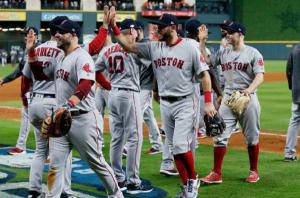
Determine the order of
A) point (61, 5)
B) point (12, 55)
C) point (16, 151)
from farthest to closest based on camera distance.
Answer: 1. point (61, 5)
2. point (12, 55)
3. point (16, 151)

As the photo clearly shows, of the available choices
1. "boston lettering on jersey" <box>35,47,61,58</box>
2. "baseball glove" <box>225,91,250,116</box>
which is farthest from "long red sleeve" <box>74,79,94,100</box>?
"baseball glove" <box>225,91,250,116</box>

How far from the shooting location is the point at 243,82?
7.21 m

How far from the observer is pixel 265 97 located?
19953 millimetres

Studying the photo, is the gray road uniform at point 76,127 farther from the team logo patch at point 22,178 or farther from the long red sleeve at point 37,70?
the team logo patch at point 22,178

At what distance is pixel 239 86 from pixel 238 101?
1.44 ft

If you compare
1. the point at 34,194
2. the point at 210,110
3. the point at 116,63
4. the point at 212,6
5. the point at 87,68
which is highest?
the point at 212,6

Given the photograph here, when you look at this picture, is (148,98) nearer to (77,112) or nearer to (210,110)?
(210,110)

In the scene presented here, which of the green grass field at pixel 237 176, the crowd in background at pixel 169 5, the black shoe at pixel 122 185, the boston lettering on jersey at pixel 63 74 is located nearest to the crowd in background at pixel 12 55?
the crowd in background at pixel 169 5

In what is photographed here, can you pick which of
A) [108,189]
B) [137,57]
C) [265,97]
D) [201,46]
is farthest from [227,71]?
[265,97]

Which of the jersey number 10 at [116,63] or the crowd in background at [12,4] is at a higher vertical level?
the crowd in background at [12,4]

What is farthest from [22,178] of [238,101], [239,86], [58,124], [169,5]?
[169,5]

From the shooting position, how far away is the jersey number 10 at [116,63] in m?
6.76

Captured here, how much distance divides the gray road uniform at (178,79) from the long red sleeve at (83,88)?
1.25 metres

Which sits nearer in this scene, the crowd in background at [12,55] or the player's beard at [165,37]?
the player's beard at [165,37]
